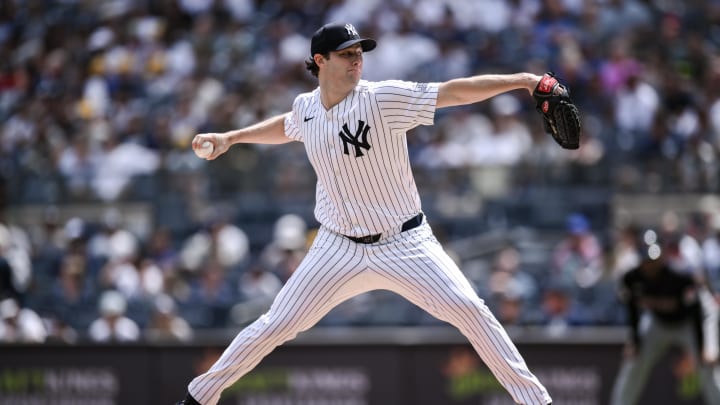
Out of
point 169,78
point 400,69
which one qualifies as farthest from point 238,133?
point 169,78

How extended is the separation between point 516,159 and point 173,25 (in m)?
6.40

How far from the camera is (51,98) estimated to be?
15.2 metres

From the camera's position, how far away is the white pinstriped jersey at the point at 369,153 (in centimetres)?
498

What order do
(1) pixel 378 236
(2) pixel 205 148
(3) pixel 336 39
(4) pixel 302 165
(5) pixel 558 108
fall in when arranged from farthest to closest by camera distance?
(4) pixel 302 165
(2) pixel 205 148
(1) pixel 378 236
(3) pixel 336 39
(5) pixel 558 108

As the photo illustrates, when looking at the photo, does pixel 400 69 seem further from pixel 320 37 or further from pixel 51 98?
pixel 320 37

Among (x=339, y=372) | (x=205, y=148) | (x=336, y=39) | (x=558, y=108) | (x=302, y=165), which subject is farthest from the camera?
(x=302, y=165)

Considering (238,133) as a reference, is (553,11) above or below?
above

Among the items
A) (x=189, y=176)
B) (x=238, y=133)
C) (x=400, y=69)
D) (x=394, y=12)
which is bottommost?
(x=238, y=133)

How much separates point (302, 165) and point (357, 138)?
6.70m

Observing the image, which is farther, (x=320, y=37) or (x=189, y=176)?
(x=189, y=176)

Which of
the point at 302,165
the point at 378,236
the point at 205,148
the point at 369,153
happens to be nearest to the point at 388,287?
the point at 378,236

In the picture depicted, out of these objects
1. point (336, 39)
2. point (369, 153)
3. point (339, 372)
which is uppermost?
point (336, 39)

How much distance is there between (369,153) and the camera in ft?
16.5

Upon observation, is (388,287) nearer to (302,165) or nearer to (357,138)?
(357,138)
